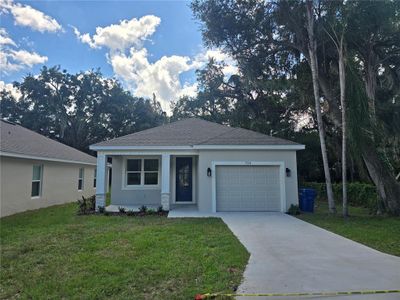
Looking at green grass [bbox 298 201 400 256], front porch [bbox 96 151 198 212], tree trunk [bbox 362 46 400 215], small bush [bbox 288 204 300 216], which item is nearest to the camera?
green grass [bbox 298 201 400 256]

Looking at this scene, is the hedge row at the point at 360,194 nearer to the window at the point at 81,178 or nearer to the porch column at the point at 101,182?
the porch column at the point at 101,182

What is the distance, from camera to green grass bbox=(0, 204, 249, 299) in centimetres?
401

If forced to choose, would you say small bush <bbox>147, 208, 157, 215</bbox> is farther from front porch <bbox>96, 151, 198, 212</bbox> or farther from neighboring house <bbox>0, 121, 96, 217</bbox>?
neighboring house <bbox>0, 121, 96, 217</bbox>

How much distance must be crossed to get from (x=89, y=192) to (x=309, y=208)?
1388 cm

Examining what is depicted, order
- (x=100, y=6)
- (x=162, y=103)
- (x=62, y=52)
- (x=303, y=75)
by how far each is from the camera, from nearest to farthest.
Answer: (x=100, y=6)
(x=303, y=75)
(x=62, y=52)
(x=162, y=103)

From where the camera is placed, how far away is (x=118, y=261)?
5.19 m

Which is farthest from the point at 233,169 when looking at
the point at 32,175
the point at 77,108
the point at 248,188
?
the point at 77,108

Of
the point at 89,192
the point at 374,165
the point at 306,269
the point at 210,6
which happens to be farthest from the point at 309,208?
the point at 89,192

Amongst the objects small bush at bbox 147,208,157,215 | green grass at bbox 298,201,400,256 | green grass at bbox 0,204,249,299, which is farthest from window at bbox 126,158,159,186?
green grass at bbox 298,201,400,256

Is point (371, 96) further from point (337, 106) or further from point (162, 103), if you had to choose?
point (162, 103)

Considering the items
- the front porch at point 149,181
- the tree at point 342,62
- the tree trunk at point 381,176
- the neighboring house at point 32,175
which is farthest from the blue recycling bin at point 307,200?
the neighboring house at point 32,175

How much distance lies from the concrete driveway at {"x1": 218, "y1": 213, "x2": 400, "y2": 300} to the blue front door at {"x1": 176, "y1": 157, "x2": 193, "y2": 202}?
6.02 m

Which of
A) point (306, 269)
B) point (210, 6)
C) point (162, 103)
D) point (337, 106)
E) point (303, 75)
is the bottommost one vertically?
point (306, 269)

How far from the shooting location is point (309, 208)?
12297 mm
